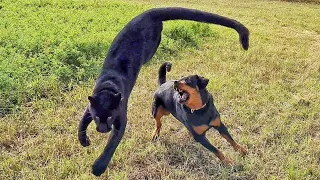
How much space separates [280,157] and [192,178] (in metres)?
1.02

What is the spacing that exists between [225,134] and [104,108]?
5.28 ft

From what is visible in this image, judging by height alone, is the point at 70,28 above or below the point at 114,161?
below

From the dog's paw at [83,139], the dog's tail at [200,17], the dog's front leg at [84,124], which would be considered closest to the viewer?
the dog's front leg at [84,124]

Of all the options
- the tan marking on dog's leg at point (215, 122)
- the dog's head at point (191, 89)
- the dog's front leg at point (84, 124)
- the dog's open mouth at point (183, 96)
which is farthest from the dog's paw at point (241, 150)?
the dog's front leg at point (84, 124)

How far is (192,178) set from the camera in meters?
3.88

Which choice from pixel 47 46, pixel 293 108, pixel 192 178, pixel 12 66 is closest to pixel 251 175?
pixel 192 178

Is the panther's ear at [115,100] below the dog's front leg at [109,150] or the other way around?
the other way around

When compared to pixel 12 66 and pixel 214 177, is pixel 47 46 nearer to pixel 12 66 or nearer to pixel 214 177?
Answer: pixel 12 66

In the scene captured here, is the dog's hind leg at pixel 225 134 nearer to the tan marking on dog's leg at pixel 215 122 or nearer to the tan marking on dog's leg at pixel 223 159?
A: the tan marking on dog's leg at pixel 215 122

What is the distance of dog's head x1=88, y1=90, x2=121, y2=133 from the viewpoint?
120 inches

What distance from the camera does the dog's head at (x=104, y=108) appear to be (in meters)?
3.05

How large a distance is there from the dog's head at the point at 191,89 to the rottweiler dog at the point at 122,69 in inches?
20.7

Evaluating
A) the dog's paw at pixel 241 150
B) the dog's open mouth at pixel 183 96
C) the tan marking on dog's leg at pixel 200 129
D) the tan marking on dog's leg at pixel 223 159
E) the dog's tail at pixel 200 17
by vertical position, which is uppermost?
the dog's tail at pixel 200 17

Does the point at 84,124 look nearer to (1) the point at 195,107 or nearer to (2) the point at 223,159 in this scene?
(1) the point at 195,107
